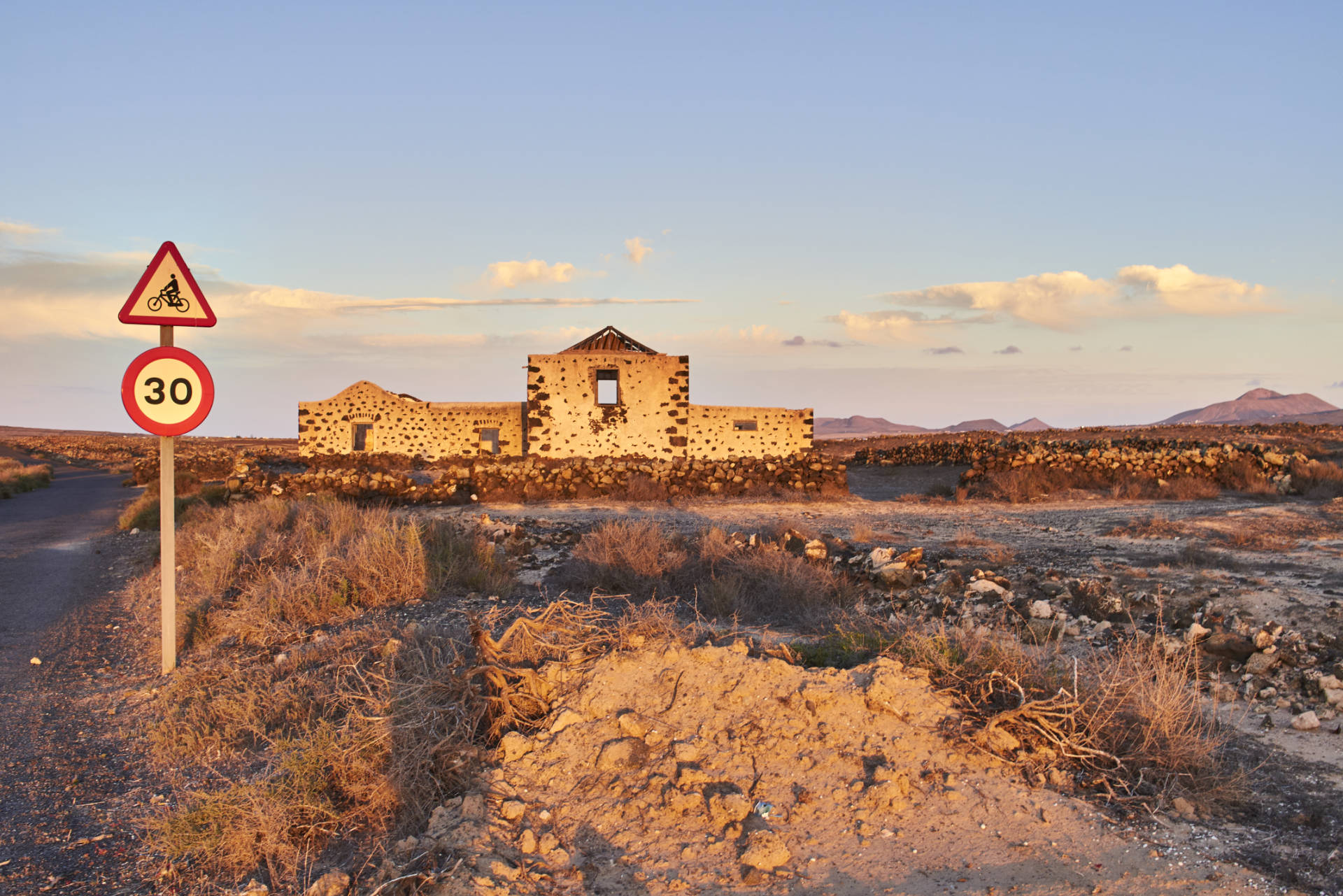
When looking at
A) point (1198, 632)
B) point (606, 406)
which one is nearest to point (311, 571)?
point (1198, 632)

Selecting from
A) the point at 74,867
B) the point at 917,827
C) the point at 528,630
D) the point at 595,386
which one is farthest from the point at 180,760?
the point at 595,386

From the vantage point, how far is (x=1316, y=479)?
16.5 metres

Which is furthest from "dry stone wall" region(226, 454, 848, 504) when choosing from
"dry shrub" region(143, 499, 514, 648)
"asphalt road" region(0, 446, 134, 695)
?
"dry shrub" region(143, 499, 514, 648)

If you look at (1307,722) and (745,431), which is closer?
(1307,722)

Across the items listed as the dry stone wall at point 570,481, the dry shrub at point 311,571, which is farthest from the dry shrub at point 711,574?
the dry stone wall at point 570,481

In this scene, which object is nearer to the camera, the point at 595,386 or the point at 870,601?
the point at 870,601

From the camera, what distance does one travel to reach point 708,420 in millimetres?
26266

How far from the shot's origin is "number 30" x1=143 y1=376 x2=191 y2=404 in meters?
5.75

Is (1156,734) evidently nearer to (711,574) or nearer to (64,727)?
(711,574)

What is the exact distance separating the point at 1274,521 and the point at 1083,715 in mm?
8904

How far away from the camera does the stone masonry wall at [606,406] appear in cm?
2525

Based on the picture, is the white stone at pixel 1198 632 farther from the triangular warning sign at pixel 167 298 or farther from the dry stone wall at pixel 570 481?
the dry stone wall at pixel 570 481

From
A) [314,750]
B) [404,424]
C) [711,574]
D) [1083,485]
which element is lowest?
[314,750]

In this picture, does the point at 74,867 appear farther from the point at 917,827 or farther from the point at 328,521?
the point at 328,521
